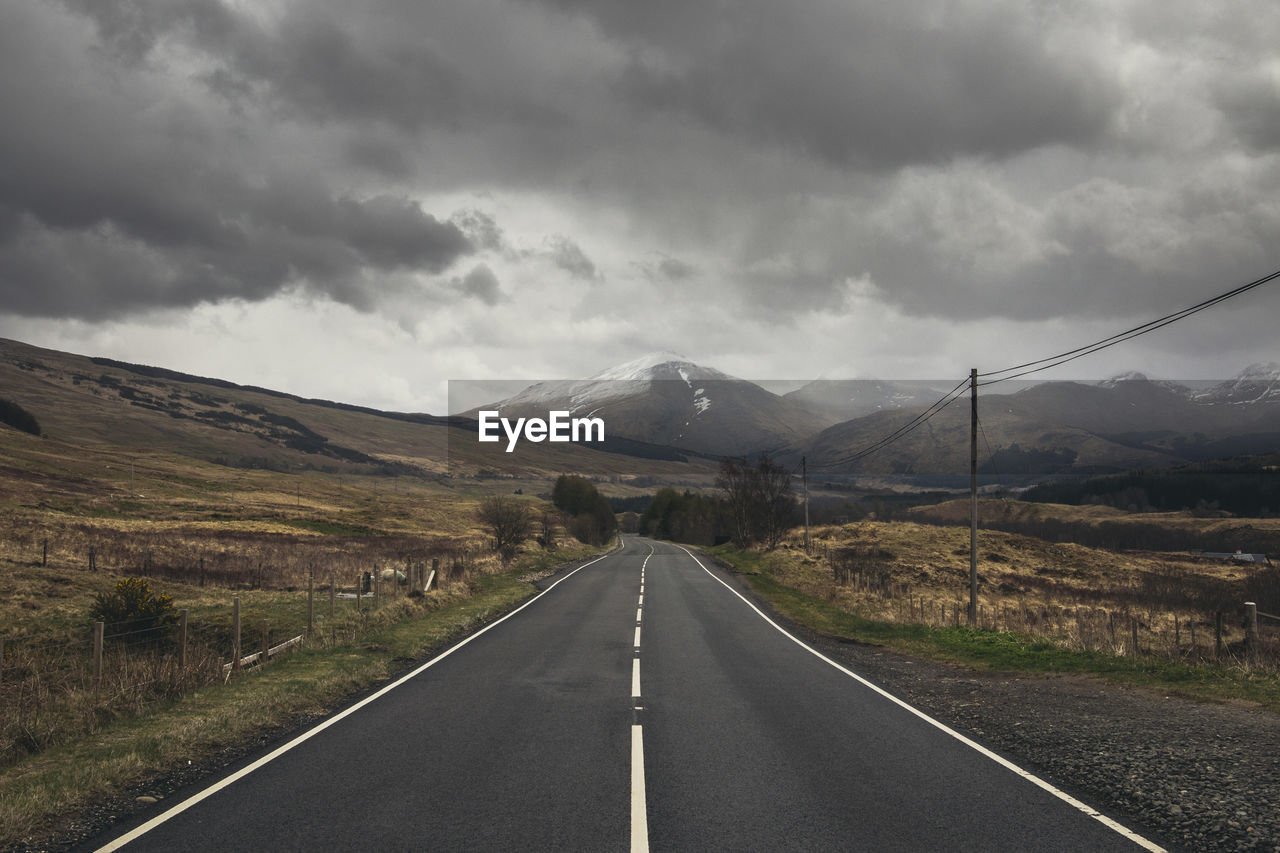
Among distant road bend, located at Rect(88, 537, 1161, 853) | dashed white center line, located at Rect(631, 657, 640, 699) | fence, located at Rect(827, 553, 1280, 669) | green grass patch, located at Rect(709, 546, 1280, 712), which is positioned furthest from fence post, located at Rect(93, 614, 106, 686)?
fence, located at Rect(827, 553, 1280, 669)

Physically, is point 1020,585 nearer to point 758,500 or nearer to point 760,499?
point 760,499

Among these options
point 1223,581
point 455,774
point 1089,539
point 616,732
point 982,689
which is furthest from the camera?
point 1089,539

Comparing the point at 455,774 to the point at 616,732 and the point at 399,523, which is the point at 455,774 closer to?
the point at 616,732

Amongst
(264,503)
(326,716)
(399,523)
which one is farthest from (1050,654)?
(264,503)

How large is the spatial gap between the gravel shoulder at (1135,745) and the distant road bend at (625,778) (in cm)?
50

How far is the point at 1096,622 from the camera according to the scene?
1265 inches

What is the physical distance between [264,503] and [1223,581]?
334 feet

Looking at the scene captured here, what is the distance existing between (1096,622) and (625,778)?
104 feet

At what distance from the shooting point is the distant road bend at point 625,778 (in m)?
6.42

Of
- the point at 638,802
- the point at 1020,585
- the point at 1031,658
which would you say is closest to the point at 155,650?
the point at 638,802

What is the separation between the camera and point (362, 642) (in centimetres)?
1809

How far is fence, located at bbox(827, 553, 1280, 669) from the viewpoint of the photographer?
1844 cm

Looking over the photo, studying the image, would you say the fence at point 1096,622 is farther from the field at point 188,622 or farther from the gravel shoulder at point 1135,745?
the field at point 188,622

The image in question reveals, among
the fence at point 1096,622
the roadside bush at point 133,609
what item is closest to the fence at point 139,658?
the roadside bush at point 133,609
